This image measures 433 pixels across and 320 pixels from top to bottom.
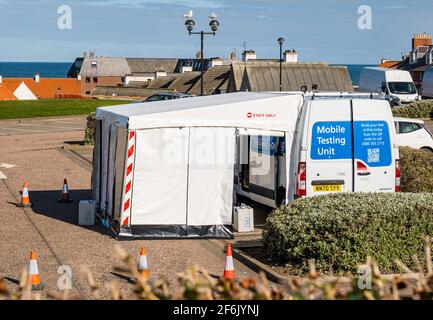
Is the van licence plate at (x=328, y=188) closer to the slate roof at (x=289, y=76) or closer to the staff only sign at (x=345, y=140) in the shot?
the staff only sign at (x=345, y=140)

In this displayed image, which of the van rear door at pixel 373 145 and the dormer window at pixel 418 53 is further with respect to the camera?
the dormer window at pixel 418 53

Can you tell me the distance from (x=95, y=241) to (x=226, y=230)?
2370 mm

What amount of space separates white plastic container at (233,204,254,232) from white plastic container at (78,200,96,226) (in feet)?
9.28

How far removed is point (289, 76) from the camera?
61.9 metres

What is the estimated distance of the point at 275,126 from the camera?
14781 mm

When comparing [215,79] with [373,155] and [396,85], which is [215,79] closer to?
[396,85]

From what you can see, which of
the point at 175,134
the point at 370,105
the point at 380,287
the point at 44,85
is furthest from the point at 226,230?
the point at 44,85

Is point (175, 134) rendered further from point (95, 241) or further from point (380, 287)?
point (380, 287)

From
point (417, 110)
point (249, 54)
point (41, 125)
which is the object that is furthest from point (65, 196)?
point (249, 54)

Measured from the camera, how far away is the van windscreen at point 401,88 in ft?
158

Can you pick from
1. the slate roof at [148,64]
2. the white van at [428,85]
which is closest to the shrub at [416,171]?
the white van at [428,85]

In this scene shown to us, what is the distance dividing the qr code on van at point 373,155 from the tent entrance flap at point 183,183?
7.98 ft

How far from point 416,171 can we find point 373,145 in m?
2.78

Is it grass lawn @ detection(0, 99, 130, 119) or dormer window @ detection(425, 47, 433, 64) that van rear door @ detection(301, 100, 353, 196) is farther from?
dormer window @ detection(425, 47, 433, 64)
